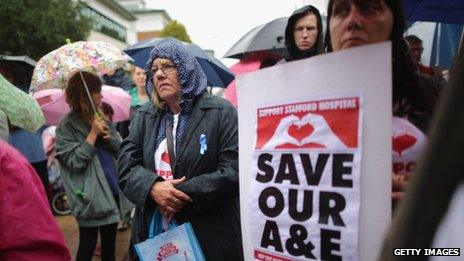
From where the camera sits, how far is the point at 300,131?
1324 millimetres

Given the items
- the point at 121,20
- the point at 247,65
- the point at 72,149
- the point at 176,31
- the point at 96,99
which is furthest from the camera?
the point at 176,31

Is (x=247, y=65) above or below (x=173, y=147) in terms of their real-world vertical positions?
above

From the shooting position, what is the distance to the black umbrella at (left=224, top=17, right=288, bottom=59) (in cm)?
506

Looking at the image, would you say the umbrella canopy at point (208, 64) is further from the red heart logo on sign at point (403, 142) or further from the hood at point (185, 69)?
the red heart logo on sign at point (403, 142)

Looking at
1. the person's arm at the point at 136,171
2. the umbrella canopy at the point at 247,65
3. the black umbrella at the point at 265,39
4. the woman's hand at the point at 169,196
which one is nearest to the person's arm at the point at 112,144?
the person's arm at the point at 136,171

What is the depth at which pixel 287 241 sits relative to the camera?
4.34 feet

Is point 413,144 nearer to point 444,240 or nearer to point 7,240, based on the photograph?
point 444,240

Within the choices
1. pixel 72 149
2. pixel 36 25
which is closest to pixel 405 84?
pixel 72 149

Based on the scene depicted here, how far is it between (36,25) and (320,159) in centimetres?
1399

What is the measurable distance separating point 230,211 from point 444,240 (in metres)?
1.91

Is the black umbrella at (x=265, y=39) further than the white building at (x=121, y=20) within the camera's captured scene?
No

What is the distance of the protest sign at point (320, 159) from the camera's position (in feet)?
3.79

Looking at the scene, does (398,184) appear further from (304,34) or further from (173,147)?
(304,34)

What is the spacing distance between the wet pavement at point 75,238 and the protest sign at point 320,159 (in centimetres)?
378
